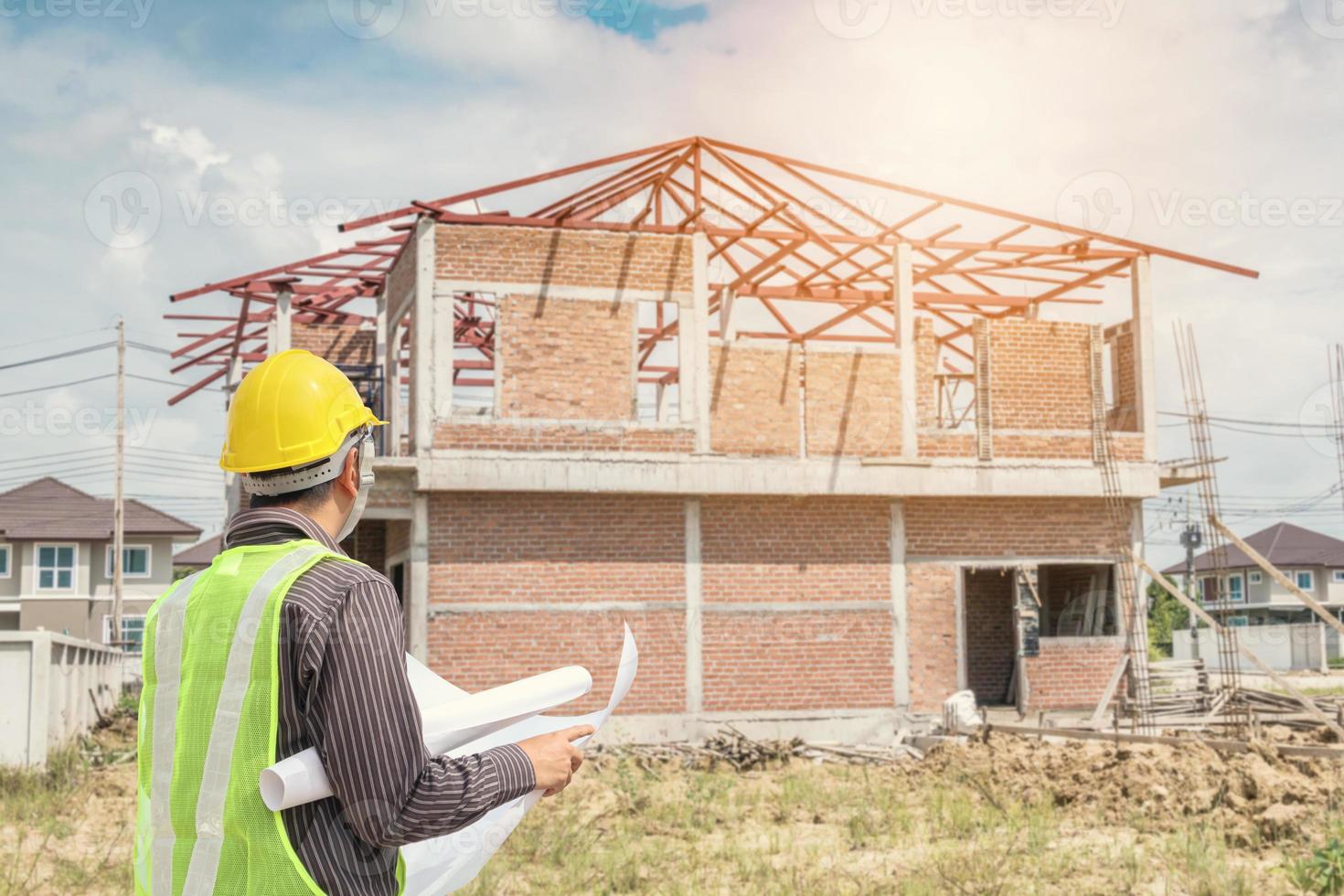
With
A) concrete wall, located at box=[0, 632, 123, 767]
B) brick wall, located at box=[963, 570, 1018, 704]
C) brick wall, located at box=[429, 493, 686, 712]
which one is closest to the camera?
concrete wall, located at box=[0, 632, 123, 767]

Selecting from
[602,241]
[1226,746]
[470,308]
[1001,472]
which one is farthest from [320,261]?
[1226,746]

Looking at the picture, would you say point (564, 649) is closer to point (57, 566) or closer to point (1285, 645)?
point (57, 566)

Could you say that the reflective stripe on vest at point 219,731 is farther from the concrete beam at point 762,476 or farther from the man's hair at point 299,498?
the concrete beam at point 762,476

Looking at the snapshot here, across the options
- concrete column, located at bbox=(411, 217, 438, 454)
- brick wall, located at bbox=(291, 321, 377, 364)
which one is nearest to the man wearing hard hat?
concrete column, located at bbox=(411, 217, 438, 454)

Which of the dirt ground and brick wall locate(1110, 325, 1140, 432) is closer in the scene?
the dirt ground

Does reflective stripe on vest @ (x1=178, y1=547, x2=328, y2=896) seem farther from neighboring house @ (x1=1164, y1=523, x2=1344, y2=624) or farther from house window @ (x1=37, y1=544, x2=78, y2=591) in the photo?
neighboring house @ (x1=1164, y1=523, x2=1344, y2=624)

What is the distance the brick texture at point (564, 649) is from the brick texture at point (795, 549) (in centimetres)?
89

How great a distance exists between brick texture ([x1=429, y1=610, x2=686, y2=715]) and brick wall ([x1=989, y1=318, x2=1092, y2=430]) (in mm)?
5517

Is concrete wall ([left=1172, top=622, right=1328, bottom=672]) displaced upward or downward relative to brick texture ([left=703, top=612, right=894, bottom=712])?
downward

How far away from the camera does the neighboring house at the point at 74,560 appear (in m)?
42.6

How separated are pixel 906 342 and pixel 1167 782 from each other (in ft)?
24.5

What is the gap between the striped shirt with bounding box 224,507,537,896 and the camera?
1918mm

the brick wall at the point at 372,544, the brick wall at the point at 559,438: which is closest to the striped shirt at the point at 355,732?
the brick wall at the point at 559,438

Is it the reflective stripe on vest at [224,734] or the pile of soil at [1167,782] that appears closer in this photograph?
the reflective stripe on vest at [224,734]
